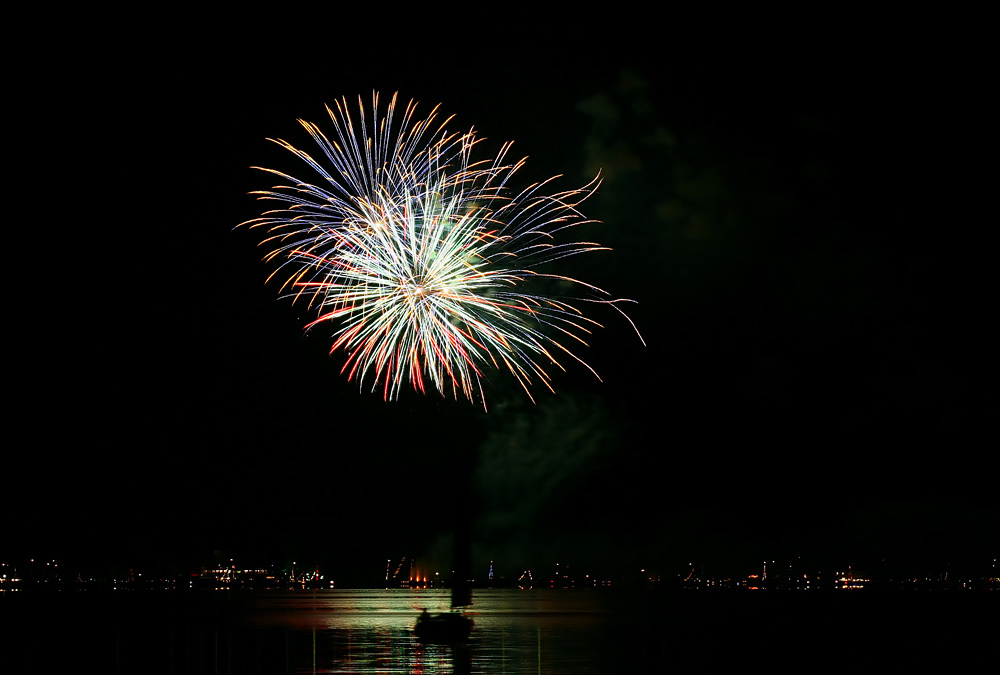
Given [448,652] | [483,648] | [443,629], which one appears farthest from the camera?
[443,629]

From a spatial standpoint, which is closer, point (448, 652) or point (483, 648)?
point (448, 652)

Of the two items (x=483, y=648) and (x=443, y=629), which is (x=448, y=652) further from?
(x=443, y=629)

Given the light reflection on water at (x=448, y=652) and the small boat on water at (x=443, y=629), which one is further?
the small boat on water at (x=443, y=629)

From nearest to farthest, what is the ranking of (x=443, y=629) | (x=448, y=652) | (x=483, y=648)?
(x=448, y=652), (x=483, y=648), (x=443, y=629)

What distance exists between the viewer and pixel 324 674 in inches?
1487

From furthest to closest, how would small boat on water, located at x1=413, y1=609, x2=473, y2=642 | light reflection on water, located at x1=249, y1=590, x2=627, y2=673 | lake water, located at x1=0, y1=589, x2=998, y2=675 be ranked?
small boat on water, located at x1=413, y1=609, x2=473, y2=642
lake water, located at x1=0, y1=589, x2=998, y2=675
light reflection on water, located at x1=249, y1=590, x2=627, y2=673

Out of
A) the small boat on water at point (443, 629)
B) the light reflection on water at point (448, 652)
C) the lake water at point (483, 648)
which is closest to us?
the light reflection on water at point (448, 652)

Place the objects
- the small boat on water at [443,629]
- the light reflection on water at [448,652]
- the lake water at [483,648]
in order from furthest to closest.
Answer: the small boat on water at [443,629]
the lake water at [483,648]
the light reflection on water at [448,652]

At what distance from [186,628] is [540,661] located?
42095mm

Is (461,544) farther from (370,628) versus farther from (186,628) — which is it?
(186,628)

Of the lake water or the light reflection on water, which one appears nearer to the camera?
the light reflection on water

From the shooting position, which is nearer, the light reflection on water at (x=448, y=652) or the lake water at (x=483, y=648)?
the light reflection on water at (x=448, y=652)

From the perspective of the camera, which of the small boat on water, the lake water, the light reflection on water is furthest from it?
the small boat on water

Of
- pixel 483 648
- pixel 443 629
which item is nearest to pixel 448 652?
pixel 483 648
